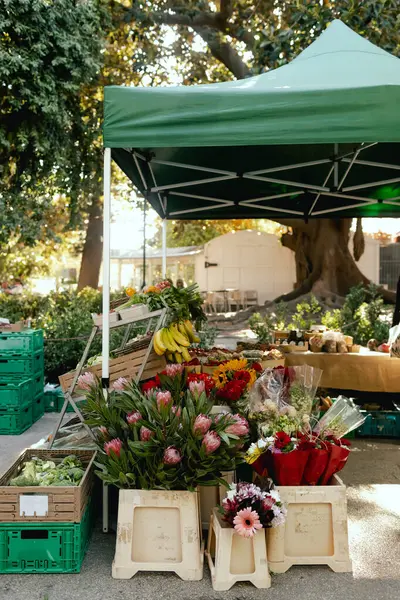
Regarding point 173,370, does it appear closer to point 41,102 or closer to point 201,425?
point 201,425

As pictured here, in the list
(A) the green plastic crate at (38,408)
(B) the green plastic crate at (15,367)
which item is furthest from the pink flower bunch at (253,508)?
(A) the green plastic crate at (38,408)

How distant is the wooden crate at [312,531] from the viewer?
11.5ft

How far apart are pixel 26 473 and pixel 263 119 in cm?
259

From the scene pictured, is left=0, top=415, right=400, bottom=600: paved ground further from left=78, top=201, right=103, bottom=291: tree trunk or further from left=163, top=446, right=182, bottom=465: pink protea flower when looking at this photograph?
left=78, top=201, right=103, bottom=291: tree trunk

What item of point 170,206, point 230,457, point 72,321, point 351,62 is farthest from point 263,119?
point 72,321

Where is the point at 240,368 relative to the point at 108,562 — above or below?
above

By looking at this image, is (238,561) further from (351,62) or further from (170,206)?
(170,206)

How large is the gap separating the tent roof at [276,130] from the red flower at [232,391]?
1.62 m

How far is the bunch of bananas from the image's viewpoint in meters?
4.78

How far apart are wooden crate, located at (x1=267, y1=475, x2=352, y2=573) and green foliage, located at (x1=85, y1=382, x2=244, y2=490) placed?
1.33 ft

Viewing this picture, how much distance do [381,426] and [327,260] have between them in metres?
12.0

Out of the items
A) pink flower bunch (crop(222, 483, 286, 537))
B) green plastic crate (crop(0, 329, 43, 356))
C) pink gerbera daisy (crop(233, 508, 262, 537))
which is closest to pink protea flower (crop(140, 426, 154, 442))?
pink flower bunch (crop(222, 483, 286, 537))

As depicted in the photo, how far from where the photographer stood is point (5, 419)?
6633 millimetres

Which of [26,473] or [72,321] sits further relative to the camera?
[72,321]
